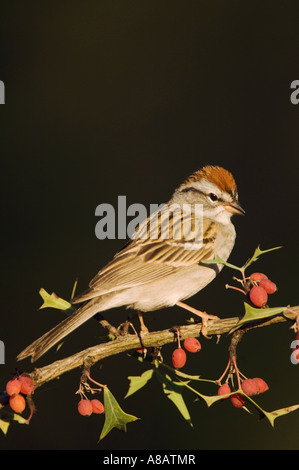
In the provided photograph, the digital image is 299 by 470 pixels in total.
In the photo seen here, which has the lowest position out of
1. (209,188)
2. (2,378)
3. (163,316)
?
(2,378)

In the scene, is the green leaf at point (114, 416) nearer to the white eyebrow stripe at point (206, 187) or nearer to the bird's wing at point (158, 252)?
the bird's wing at point (158, 252)

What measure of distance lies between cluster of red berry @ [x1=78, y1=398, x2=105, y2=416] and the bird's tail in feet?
0.85

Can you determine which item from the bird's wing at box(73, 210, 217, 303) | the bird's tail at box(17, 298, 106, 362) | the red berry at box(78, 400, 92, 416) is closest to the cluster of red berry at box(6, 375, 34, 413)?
the red berry at box(78, 400, 92, 416)

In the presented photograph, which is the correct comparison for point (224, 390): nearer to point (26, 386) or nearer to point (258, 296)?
point (258, 296)

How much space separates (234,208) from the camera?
3.19 m

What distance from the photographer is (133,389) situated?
6.98 ft

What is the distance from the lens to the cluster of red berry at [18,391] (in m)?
1.93

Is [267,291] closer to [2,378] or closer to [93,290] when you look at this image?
[93,290]

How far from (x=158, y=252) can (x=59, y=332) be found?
76cm

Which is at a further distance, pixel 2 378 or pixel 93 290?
pixel 2 378

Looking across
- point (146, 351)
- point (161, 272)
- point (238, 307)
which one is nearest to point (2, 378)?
point (238, 307)

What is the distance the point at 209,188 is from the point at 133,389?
50.3 inches

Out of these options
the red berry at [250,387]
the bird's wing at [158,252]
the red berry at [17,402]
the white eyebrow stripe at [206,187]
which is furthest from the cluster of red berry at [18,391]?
the white eyebrow stripe at [206,187]

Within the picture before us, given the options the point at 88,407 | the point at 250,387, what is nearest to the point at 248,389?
the point at 250,387
